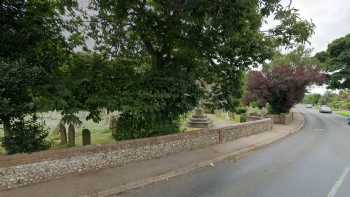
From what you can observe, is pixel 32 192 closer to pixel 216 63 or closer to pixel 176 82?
pixel 176 82

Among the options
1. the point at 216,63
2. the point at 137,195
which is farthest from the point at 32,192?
the point at 216,63

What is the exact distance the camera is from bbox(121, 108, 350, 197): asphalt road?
19.7 feet

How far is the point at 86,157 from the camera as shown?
6816 millimetres

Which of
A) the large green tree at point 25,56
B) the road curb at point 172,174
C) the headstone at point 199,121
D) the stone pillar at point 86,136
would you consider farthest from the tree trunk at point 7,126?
the headstone at point 199,121

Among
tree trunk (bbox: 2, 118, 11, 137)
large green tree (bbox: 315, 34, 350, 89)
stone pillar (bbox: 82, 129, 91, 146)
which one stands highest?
large green tree (bbox: 315, 34, 350, 89)

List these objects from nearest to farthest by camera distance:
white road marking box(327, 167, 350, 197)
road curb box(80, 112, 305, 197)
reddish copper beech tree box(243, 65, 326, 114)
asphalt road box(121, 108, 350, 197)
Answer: road curb box(80, 112, 305, 197), asphalt road box(121, 108, 350, 197), white road marking box(327, 167, 350, 197), reddish copper beech tree box(243, 65, 326, 114)

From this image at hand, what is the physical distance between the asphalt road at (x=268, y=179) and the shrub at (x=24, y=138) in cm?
295

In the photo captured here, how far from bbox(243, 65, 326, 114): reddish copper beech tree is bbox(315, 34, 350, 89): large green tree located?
12.2 metres

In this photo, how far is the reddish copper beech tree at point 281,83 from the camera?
73.2ft

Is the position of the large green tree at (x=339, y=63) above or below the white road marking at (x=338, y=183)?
above

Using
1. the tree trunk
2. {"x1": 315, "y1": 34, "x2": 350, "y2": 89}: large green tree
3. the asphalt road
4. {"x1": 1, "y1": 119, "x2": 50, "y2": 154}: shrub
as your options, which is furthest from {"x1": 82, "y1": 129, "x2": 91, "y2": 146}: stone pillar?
{"x1": 315, "y1": 34, "x2": 350, "y2": 89}: large green tree

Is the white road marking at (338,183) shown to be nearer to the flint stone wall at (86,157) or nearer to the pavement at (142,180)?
the pavement at (142,180)

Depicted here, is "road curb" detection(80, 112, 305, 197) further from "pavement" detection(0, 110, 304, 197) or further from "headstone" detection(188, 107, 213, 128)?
"headstone" detection(188, 107, 213, 128)

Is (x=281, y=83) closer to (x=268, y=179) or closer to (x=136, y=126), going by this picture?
(x=268, y=179)
